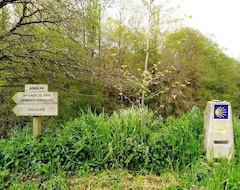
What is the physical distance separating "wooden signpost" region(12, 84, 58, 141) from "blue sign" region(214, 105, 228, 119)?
196 cm

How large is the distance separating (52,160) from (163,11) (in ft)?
9.04

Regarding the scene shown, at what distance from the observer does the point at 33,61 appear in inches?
194

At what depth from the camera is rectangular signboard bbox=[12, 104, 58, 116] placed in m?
3.55

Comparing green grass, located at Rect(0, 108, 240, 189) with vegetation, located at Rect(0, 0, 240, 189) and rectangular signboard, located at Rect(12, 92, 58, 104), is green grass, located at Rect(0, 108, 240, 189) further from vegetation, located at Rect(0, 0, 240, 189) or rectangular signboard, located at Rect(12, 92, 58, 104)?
rectangular signboard, located at Rect(12, 92, 58, 104)

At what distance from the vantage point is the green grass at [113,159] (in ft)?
9.57

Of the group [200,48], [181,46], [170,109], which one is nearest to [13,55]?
[170,109]

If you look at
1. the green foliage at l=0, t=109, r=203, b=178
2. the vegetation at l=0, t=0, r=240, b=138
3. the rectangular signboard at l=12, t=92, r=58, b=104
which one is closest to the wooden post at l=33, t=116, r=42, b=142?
the green foliage at l=0, t=109, r=203, b=178

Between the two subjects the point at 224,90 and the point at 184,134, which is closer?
the point at 184,134

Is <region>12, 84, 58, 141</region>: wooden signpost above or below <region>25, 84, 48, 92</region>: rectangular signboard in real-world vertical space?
below

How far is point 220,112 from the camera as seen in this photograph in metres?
3.26

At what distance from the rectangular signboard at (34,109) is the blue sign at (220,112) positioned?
196cm

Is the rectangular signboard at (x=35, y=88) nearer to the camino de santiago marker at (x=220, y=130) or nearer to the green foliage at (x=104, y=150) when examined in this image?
the green foliage at (x=104, y=150)

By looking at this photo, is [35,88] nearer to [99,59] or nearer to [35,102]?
[35,102]

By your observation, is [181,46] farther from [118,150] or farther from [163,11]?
[118,150]
